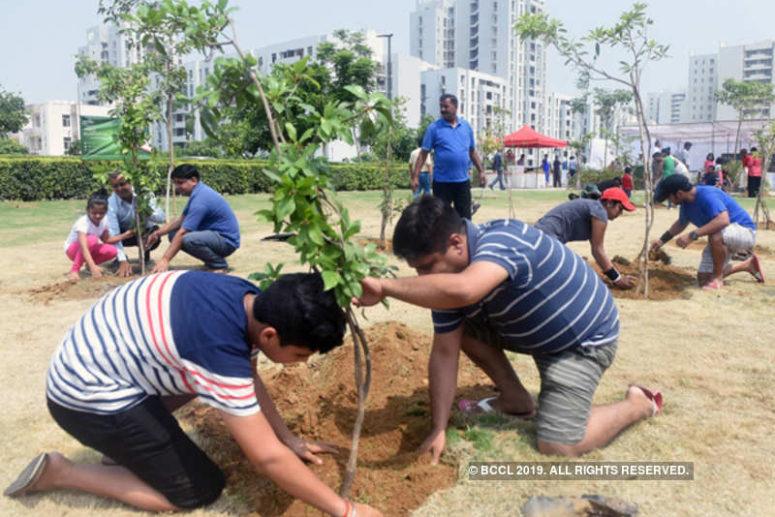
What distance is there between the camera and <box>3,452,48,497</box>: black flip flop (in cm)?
246

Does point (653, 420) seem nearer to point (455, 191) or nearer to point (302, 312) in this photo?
point (302, 312)

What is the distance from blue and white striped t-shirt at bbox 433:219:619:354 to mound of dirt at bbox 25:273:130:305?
460 cm

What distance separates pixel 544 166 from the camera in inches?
1344

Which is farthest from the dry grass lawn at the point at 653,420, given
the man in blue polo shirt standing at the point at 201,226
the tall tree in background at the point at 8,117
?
the tall tree in background at the point at 8,117

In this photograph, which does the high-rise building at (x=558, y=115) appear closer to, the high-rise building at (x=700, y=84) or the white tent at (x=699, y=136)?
the high-rise building at (x=700, y=84)

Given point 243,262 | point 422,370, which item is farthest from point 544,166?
point 422,370

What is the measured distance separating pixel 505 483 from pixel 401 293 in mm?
965

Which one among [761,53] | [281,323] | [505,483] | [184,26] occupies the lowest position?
[505,483]

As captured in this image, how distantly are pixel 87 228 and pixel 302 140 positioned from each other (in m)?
5.60

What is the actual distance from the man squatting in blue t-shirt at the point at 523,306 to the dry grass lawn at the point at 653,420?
0.51 ft

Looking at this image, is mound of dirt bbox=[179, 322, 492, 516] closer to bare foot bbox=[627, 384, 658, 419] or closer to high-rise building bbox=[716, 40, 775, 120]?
bare foot bbox=[627, 384, 658, 419]

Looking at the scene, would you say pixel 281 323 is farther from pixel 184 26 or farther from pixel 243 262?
pixel 243 262

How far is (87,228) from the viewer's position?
268 inches

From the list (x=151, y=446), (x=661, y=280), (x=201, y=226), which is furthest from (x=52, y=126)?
(x=151, y=446)
